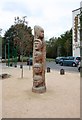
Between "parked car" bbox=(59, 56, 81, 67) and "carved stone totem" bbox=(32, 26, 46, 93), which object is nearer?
"carved stone totem" bbox=(32, 26, 46, 93)

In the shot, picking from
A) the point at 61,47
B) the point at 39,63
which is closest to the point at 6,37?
the point at 61,47

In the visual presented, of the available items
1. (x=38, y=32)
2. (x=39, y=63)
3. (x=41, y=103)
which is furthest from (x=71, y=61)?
(x=41, y=103)

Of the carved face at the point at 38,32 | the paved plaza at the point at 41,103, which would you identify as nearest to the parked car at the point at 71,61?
the paved plaza at the point at 41,103

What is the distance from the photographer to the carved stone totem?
10.3 m

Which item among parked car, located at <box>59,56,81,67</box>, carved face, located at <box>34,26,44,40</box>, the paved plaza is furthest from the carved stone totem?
parked car, located at <box>59,56,81,67</box>

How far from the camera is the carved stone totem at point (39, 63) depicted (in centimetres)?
1030

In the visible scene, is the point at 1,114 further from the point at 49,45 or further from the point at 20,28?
the point at 49,45

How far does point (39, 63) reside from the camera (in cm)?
1057

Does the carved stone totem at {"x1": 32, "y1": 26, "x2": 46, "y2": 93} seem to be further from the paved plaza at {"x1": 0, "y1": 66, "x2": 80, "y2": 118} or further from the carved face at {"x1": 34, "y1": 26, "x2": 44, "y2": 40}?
the paved plaza at {"x1": 0, "y1": 66, "x2": 80, "y2": 118}

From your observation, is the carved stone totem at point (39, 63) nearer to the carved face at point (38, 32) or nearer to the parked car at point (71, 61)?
the carved face at point (38, 32)

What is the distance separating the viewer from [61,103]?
8.41 meters

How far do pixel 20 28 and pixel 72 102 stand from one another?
35.7 ft

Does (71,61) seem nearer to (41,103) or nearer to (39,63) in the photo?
(39,63)

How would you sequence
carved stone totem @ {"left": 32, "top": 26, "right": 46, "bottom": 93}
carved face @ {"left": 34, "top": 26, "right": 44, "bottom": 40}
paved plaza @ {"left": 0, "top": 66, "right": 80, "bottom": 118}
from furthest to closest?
carved face @ {"left": 34, "top": 26, "right": 44, "bottom": 40} → carved stone totem @ {"left": 32, "top": 26, "right": 46, "bottom": 93} → paved plaza @ {"left": 0, "top": 66, "right": 80, "bottom": 118}
